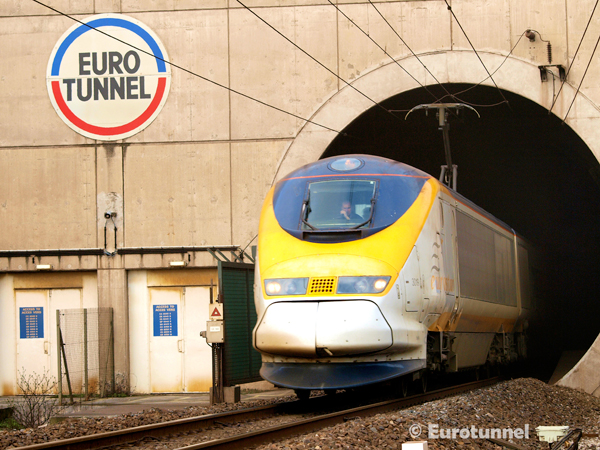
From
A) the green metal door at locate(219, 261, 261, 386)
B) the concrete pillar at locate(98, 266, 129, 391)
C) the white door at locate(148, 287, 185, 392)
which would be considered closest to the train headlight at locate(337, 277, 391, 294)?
the green metal door at locate(219, 261, 261, 386)

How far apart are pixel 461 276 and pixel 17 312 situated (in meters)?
9.89

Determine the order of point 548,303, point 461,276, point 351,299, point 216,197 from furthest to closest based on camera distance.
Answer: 1. point 548,303
2. point 216,197
3. point 461,276
4. point 351,299

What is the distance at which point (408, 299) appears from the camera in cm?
1033

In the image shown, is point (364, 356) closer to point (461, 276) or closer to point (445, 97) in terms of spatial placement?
point (461, 276)

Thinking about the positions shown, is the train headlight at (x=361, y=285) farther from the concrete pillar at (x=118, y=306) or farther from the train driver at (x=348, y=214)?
the concrete pillar at (x=118, y=306)

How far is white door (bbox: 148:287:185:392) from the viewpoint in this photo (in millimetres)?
16906

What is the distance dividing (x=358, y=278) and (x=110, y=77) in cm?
962

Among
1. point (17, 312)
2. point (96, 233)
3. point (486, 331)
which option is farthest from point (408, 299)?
point (17, 312)

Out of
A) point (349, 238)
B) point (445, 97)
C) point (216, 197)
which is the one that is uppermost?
point (445, 97)

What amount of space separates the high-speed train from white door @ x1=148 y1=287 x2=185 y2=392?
6.25 metres

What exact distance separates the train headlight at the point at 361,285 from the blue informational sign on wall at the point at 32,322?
963 centimetres

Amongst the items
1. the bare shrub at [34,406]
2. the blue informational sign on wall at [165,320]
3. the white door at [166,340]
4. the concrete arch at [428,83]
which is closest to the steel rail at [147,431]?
the bare shrub at [34,406]

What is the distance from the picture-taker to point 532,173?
26250 mm

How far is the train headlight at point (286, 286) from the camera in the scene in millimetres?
10000
